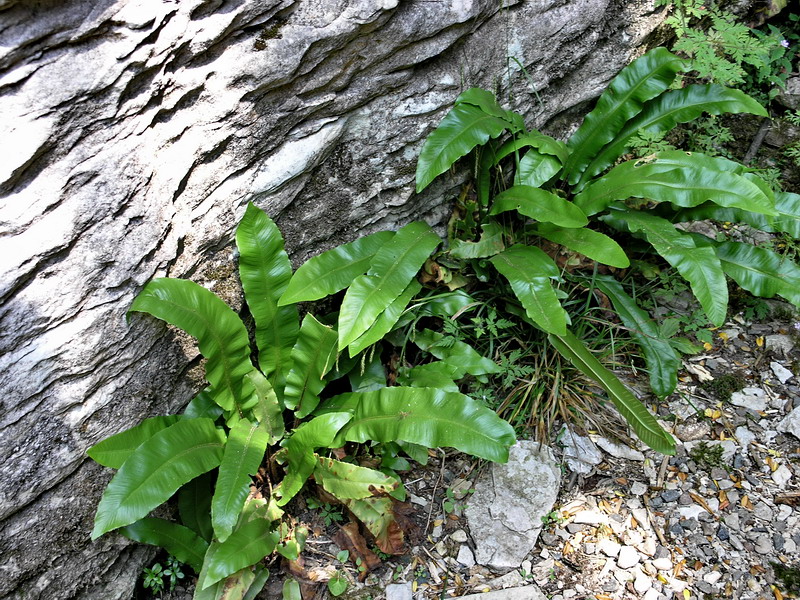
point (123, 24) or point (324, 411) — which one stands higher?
point (123, 24)

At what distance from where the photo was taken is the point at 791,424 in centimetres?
308

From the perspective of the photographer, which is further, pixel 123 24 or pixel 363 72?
pixel 363 72

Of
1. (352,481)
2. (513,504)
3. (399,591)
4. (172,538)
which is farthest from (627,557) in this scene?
(172,538)

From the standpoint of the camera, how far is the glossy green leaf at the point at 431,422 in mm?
2527

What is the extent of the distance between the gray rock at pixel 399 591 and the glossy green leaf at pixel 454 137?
1777mm

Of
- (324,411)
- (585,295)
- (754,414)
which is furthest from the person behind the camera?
(585,295)

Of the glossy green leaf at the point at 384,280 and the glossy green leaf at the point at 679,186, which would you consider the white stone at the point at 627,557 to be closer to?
the glossy green leaf at the point at 384,280

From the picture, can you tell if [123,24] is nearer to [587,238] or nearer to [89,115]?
[89,115]

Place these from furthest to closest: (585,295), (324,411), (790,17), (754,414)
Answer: (790,17)
(585,295)
(754,414)
(324,411)

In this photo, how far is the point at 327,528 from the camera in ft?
9.34

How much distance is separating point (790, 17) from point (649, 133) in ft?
5.57

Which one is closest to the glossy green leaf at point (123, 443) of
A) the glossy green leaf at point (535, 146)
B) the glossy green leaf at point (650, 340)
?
the glossy green leaf at point (535, 146)

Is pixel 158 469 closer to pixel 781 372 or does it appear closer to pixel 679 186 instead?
pixel 679 186

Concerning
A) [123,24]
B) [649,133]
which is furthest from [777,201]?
[123,24]
